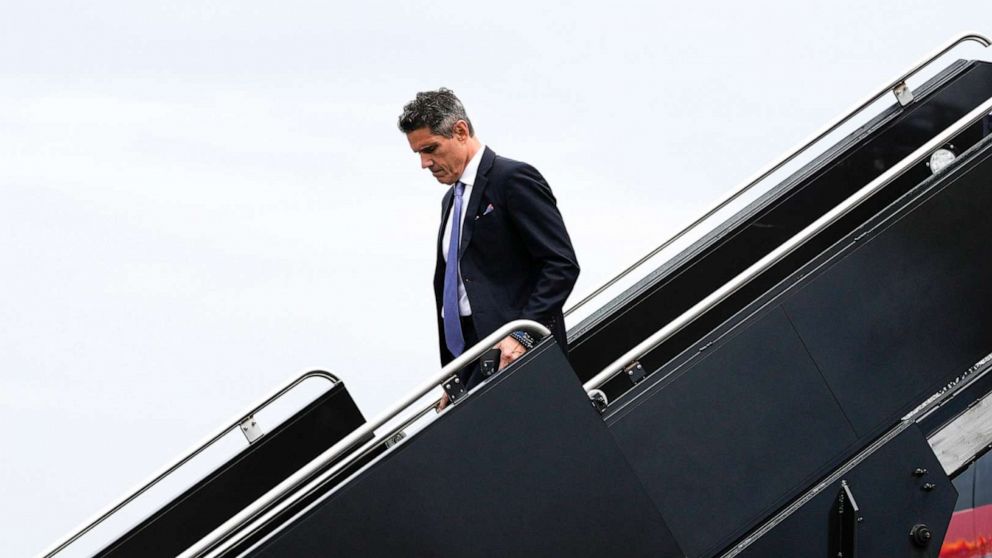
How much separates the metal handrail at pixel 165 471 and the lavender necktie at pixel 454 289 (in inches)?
45.6

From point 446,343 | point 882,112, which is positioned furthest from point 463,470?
point 882,112

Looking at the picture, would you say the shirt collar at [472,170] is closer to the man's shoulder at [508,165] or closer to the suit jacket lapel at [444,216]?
the man's shoulder at [508,165]

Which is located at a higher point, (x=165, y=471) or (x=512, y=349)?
(x=165, y=471)

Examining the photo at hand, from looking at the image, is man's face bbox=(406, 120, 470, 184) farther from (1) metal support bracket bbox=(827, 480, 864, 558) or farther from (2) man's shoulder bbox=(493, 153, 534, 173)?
(1) metal support bracket bbox=(827, 480, 864, 558)

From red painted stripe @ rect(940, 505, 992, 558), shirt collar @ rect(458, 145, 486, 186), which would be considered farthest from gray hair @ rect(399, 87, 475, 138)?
red painted stripe @ rect(940, 505, 992, 558)

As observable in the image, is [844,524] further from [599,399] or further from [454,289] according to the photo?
[454,289]

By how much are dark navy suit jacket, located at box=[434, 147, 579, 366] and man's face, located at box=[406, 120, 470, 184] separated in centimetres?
8

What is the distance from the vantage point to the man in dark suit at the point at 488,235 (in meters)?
4.29

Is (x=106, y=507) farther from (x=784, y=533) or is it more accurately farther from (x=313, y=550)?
(x=784, y=533)

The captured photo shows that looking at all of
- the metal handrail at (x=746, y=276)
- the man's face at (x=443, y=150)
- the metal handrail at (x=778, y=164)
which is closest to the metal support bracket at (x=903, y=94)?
the metal handrail at (x=778, y=164)

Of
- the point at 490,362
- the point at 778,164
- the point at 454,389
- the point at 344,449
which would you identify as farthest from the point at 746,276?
the point at 778,164

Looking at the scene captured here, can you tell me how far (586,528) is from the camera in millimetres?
3994

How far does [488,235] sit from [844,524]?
148 cm

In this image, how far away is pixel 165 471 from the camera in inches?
209
